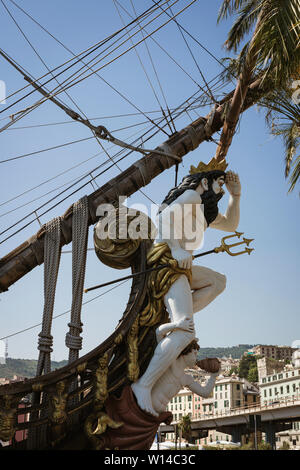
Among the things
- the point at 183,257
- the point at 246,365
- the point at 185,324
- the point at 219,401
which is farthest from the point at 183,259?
the point at 246,365

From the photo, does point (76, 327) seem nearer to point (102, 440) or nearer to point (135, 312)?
point (135, 312)

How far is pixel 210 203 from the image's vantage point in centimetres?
614

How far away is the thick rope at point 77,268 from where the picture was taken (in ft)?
19.3

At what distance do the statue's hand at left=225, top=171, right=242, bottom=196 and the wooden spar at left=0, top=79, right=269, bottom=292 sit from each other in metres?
1.53

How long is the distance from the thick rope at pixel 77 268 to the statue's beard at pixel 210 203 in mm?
1562

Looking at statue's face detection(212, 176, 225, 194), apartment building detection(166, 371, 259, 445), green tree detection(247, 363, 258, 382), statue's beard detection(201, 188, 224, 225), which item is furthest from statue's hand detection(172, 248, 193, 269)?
green tree detection(247, 363, 258, 382)

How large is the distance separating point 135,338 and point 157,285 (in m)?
0.59

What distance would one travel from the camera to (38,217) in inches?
290

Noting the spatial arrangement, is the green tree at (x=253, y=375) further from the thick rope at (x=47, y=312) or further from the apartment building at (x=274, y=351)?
the thick rope at (x=47, y=312)

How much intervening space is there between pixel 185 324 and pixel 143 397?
0.81m

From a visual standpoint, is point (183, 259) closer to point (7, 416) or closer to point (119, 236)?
point (119, 236)

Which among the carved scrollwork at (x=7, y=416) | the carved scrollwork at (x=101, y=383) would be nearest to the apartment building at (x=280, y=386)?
the carved scrollwork at (x=101, y=383)

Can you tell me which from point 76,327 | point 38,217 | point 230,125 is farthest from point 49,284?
point 230,125

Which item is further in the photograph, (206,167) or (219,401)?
(219,401)
